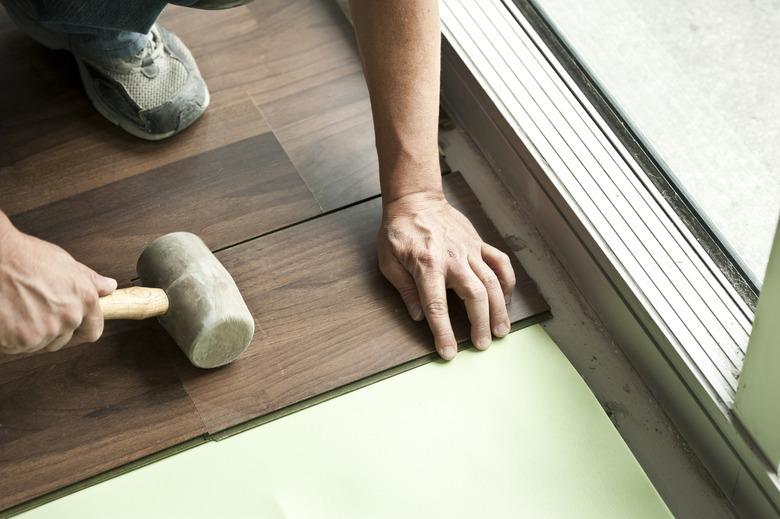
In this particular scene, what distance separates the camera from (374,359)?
1659mm

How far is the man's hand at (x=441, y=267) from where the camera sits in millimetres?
1647

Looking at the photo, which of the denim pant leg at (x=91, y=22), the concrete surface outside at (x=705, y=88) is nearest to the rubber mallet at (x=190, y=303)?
the denim pant leg at (x=91, y=22)

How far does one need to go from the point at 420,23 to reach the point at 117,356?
777 millimetres

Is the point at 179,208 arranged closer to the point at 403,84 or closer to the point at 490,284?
the point at 403,84

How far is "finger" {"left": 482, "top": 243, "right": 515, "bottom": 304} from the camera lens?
1.70 m

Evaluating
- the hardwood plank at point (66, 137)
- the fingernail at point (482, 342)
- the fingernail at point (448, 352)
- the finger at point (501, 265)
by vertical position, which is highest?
the finger at point (501, 265)

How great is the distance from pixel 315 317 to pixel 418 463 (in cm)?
34

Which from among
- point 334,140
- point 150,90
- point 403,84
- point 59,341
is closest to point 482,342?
point 403,84

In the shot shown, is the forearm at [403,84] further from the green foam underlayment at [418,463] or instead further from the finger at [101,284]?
the finger at [101,284]

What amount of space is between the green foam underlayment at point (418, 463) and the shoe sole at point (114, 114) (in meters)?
0.71

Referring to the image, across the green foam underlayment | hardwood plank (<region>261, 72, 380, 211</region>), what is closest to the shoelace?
hardwood plank (<region>261, 72, 380, 211</region>)

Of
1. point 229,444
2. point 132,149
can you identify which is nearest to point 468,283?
point 229,444

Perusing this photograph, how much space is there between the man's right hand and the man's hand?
21.1 inches

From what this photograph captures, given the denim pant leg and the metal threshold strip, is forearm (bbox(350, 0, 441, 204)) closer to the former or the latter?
the metal threshold strip
